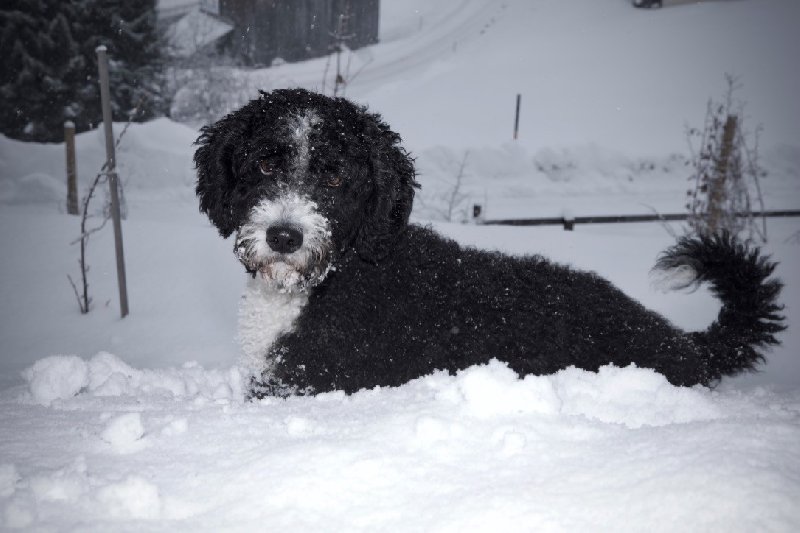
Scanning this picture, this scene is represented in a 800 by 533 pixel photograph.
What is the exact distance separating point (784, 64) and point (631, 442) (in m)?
9.71

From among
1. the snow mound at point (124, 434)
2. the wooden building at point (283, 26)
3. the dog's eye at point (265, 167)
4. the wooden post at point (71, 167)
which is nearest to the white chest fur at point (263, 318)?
the dog's eye at point (265, 167)

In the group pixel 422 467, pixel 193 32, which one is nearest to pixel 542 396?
pixel 422 467

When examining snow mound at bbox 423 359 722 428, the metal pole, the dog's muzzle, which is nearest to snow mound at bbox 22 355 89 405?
the dog's muzzle

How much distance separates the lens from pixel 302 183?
2.46 meters

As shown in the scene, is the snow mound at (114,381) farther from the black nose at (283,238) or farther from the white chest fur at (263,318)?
the black nose at (283,238)

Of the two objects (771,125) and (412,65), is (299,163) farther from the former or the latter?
(412,65)

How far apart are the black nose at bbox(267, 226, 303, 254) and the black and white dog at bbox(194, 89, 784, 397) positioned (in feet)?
0.40

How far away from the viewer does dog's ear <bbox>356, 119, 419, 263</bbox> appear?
264cm

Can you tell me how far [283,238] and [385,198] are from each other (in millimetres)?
607

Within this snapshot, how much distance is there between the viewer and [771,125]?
33.3ft

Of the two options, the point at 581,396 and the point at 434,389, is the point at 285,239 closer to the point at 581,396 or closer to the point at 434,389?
the point at 434,389

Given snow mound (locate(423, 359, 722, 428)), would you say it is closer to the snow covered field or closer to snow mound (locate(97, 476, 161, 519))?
the snow covered field

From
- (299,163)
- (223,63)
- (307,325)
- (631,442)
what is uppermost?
(223,63)

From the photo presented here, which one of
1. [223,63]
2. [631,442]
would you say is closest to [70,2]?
[223,63]
